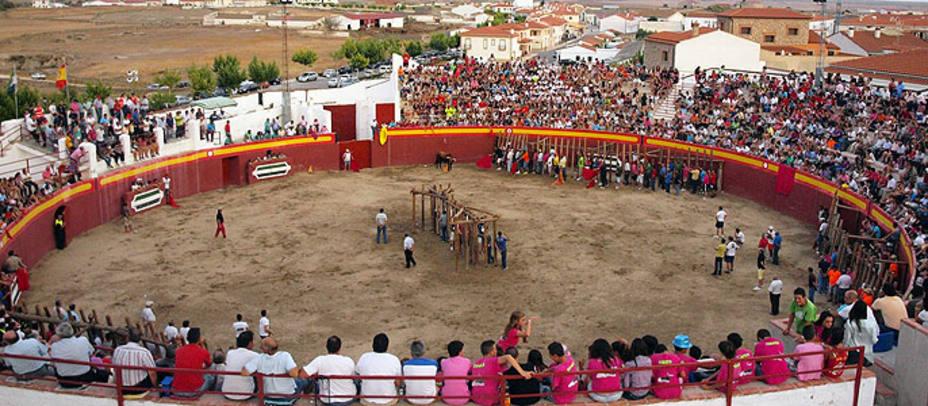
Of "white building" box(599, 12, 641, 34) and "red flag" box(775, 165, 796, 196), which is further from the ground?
"white building" box(599, 12, 641, 34)

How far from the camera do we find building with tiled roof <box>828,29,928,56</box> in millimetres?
73688

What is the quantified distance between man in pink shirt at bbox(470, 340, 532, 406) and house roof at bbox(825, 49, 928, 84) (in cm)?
3930

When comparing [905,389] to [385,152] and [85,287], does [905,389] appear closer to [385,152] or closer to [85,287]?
[85,287]

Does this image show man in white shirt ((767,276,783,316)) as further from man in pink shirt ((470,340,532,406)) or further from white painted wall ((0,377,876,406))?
man in pink shirt ((470,340,532,406))

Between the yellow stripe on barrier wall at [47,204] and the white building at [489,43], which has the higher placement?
the white building at [489,43]

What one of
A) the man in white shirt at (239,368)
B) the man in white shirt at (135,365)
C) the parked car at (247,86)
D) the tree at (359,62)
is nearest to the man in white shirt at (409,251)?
the man in white shirt at (239,368)

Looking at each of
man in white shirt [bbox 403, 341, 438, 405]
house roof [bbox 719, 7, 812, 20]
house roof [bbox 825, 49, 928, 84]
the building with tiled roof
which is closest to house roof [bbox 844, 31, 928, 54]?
the building with tiled roof

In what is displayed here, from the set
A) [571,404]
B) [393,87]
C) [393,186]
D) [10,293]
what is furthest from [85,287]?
[393,87]

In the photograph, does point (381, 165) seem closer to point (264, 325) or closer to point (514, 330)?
point (264, 325)

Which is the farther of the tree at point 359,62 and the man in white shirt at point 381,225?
the tree at point 359,62

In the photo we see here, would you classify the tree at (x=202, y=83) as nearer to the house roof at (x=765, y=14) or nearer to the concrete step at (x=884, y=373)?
the house roof at (x=765, y=14)

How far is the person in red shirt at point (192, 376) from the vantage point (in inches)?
417

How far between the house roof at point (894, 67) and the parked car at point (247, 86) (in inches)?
1573

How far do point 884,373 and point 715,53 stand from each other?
4561 centimetres
